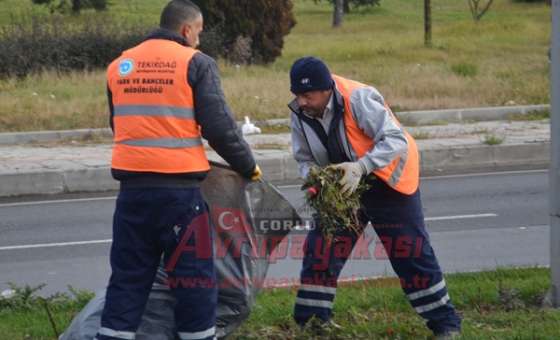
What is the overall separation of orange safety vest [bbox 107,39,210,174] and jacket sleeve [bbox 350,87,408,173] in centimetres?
98

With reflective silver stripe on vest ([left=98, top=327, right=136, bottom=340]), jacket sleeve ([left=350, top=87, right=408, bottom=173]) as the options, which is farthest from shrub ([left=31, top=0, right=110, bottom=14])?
reflective silver stripe on vest ([left=98, top=327, right=136, bottom=340])

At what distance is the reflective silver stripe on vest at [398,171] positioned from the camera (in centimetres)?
541

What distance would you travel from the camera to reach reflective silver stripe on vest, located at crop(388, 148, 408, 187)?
5.41 meters

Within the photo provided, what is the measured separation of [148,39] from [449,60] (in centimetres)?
1996

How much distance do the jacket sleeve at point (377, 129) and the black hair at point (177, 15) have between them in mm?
1005

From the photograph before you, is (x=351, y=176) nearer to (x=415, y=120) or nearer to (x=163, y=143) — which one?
(x=163, y=143)

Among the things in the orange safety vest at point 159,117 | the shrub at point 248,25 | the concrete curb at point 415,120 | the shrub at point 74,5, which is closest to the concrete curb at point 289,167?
the concrete curb at point 415,120

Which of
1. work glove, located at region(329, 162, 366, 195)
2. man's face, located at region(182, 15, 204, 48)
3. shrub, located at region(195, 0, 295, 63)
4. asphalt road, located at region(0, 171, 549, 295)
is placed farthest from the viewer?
shrub, located at region(195, 0, 295, 63)

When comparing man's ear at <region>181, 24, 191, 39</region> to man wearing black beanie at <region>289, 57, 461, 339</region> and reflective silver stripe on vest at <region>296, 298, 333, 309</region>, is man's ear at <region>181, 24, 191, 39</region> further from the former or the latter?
reflective silver stripe on vest at <region>296, 298, 333, 309</region>

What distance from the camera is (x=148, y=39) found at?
4.86m

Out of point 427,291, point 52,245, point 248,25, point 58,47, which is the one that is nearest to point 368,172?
point 427,291

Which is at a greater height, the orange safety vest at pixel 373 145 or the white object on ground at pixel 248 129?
the orange safety vest at pixel 373 145

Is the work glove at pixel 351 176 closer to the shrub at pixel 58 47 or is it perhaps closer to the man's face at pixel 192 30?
the man's face at pixel 192 30

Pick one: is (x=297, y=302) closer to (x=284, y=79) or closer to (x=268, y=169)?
(x=268, y=169)
